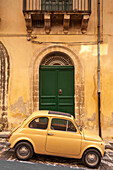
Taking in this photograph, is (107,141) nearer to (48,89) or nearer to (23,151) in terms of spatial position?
(48,89)

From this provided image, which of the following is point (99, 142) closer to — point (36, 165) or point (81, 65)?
point (36, 165)

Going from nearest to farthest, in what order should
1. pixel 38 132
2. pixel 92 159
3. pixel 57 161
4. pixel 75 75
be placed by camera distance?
pixel 92 159
pixel 38 132
pixel 57 161
pixel 75 75

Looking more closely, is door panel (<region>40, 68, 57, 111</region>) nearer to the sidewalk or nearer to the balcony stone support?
the sidewalk

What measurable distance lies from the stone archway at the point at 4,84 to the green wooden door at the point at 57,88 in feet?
5.91

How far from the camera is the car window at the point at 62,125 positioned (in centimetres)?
507

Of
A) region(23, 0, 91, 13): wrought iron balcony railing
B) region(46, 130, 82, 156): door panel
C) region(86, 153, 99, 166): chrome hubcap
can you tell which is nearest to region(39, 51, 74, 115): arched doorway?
region(23, 0, 91, 13): wrought iron balcony railing

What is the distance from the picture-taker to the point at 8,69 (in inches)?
327

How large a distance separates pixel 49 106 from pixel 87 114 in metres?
2.01

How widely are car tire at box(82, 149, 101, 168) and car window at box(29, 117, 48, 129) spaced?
1531 mm

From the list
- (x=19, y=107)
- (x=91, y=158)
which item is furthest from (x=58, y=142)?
(x=19, y=107)

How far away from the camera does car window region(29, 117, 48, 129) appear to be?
16.8ft

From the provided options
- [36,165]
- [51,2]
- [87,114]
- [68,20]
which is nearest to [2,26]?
[51,2]

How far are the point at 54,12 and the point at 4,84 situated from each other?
440 cm

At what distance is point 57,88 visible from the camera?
8523 mm
